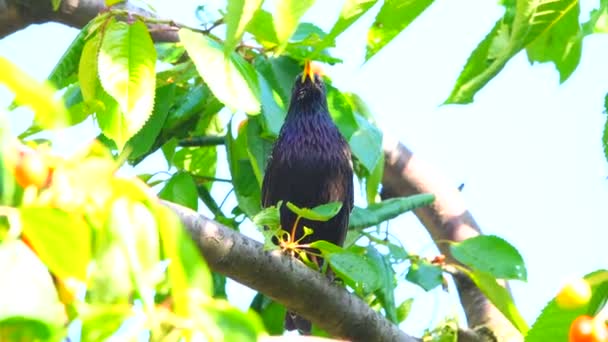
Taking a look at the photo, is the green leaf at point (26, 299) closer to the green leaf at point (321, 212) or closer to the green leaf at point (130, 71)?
the green leaf at point (130, 71)

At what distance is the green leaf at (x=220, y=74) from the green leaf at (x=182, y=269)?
990mm

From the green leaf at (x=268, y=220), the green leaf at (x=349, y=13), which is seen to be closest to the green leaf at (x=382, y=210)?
the green leaf at (x=268, y=220)

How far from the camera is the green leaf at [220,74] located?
189cm

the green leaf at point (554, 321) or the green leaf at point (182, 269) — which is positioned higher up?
the green leaf at point (182, 269)

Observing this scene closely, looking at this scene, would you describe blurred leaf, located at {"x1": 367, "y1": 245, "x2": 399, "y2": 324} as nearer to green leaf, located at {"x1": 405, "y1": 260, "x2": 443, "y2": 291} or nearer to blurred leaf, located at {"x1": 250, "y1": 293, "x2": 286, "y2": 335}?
green leaf, located at {"x1": 405, "y1": 260, "x2": 443, "y2": 291}

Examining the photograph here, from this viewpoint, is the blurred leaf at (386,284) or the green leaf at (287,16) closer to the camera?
the green leaf at (287,16)

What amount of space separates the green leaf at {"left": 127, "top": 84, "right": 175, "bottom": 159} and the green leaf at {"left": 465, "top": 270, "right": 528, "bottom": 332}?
3.05ft

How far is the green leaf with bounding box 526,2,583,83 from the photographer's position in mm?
1544

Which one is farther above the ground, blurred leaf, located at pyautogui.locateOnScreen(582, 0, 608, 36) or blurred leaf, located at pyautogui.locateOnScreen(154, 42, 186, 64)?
blurred leaf, located at pyautogui.locateOnScreen(582, 0, 608, 36)

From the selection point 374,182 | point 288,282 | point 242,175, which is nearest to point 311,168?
point 374,182

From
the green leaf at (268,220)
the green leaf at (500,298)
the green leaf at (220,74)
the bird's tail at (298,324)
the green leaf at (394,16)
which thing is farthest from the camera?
the bird's tail at (298,324)

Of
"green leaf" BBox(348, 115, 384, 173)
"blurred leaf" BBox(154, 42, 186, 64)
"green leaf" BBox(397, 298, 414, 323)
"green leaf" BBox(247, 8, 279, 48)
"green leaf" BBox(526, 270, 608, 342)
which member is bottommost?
"green leaf" BBox(397, 298, 414, 323)

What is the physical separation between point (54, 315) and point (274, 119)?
2.39m

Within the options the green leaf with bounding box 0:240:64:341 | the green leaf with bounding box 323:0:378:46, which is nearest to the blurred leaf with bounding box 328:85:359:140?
the green leaf with bounding box 323:0:378:46
